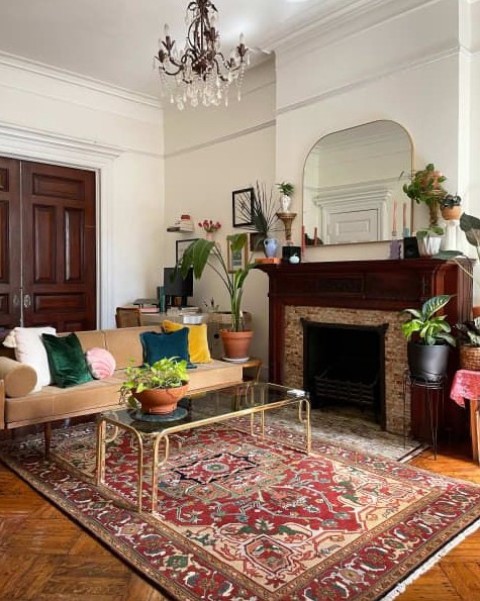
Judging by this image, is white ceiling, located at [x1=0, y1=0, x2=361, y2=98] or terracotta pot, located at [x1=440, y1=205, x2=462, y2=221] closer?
terracotta pot, located at [x1=440, y1=205, x2=462, y2=221]

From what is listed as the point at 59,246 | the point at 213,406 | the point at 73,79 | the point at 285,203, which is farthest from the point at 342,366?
the point at 73,79

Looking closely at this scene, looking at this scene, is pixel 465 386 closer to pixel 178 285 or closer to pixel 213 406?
pixel 213 406

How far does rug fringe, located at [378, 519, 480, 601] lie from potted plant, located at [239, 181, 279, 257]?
293 centimetres

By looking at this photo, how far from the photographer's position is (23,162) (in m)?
5.05

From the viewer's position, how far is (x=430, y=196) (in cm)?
341

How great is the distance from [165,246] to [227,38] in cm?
256

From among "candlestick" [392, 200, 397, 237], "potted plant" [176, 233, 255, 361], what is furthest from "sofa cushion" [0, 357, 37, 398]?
"candlestick" [392, 200, 397, 237]

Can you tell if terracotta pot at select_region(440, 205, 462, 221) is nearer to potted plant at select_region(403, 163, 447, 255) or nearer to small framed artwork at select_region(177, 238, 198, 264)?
potted plant at select_region(403, 163, 447, 255)

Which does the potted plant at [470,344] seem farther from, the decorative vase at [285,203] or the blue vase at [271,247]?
the decorative vase at [285,203]

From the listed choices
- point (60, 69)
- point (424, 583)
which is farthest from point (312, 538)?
point (60, 69)

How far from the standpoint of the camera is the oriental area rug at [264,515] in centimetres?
186

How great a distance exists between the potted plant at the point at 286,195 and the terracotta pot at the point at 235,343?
122cm

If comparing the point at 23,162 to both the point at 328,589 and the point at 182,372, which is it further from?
the point at 328,589

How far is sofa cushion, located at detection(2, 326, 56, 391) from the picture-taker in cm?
330
